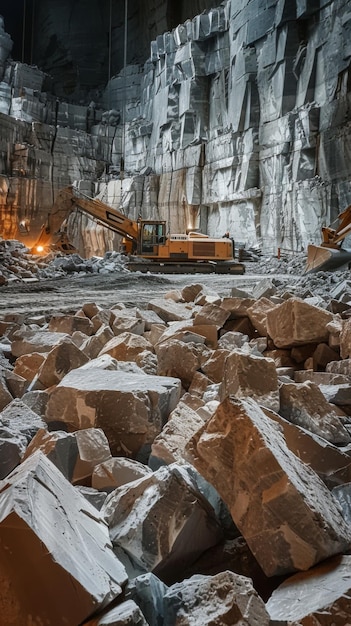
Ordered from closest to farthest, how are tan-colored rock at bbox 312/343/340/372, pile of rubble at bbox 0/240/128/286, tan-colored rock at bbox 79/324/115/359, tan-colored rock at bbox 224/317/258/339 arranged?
tan-colored rock at bbox 312/343/340/372
tan-colored rock at bbox 79/324/115/359
tan-colored rock at bbox 224/317/258/339
pile of rubble at bbox 0/240/128/286

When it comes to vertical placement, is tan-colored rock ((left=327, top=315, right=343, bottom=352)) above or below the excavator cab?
below

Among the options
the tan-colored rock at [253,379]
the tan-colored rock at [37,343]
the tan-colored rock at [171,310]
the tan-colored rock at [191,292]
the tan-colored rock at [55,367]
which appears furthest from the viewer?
the tan-colored rock at [191,292]

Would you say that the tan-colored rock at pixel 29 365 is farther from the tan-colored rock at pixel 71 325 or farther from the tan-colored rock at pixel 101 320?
the tan-colored rock at pixel 101 320

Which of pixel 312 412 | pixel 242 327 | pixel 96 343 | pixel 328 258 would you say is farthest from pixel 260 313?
pixel 328 258

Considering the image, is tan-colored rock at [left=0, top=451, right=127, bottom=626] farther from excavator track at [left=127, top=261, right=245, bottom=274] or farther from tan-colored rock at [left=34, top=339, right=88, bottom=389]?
excavator track at [left=127, top=261, right=245, bottom=274]

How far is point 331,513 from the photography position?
5.36ft

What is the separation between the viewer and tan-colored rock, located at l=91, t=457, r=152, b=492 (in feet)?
6.91

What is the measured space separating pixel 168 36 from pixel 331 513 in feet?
93.3

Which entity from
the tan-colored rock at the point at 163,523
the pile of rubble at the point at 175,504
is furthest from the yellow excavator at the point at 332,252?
the tan-colored rock at the point at 163,523

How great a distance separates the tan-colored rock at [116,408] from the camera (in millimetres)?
2600

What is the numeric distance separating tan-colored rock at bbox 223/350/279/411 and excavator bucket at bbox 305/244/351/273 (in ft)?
31.9

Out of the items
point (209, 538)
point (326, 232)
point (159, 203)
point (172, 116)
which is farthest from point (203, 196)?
point (209, 538)

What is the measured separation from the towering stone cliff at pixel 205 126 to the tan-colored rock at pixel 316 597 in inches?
673

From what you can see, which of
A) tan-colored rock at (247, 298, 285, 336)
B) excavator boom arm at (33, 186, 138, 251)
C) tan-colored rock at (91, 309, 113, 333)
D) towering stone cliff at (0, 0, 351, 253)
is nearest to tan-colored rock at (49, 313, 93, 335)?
tan-colored rock at (91, 309, 113, 333)
